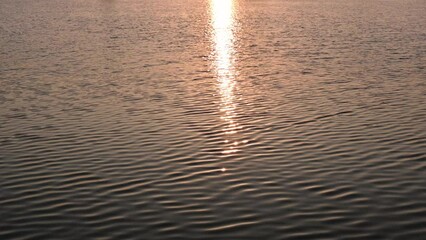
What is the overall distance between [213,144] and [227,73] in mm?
20261

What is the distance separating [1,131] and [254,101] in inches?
487

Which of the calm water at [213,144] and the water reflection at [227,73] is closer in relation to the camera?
the calm water at [213,144]

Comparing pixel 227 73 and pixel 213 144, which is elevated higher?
pixel 213 144

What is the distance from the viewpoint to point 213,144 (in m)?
25.9

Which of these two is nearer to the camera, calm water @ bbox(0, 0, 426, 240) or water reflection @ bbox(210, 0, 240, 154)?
calm water @ bbox(0, 0, 426, 240)

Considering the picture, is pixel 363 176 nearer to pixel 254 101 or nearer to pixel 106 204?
pixel 106 204

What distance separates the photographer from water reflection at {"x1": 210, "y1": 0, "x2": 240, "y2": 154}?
90.5 ft

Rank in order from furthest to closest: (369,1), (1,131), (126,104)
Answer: (369,1), (126,104), (1,131)

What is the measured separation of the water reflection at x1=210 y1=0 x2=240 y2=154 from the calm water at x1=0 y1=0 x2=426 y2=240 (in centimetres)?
15

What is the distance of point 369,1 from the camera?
149 metres

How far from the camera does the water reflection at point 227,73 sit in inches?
1087

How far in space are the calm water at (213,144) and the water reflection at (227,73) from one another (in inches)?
6.0

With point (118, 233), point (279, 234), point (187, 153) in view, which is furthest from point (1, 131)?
point (279, 234)

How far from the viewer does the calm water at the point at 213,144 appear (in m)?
17.8
